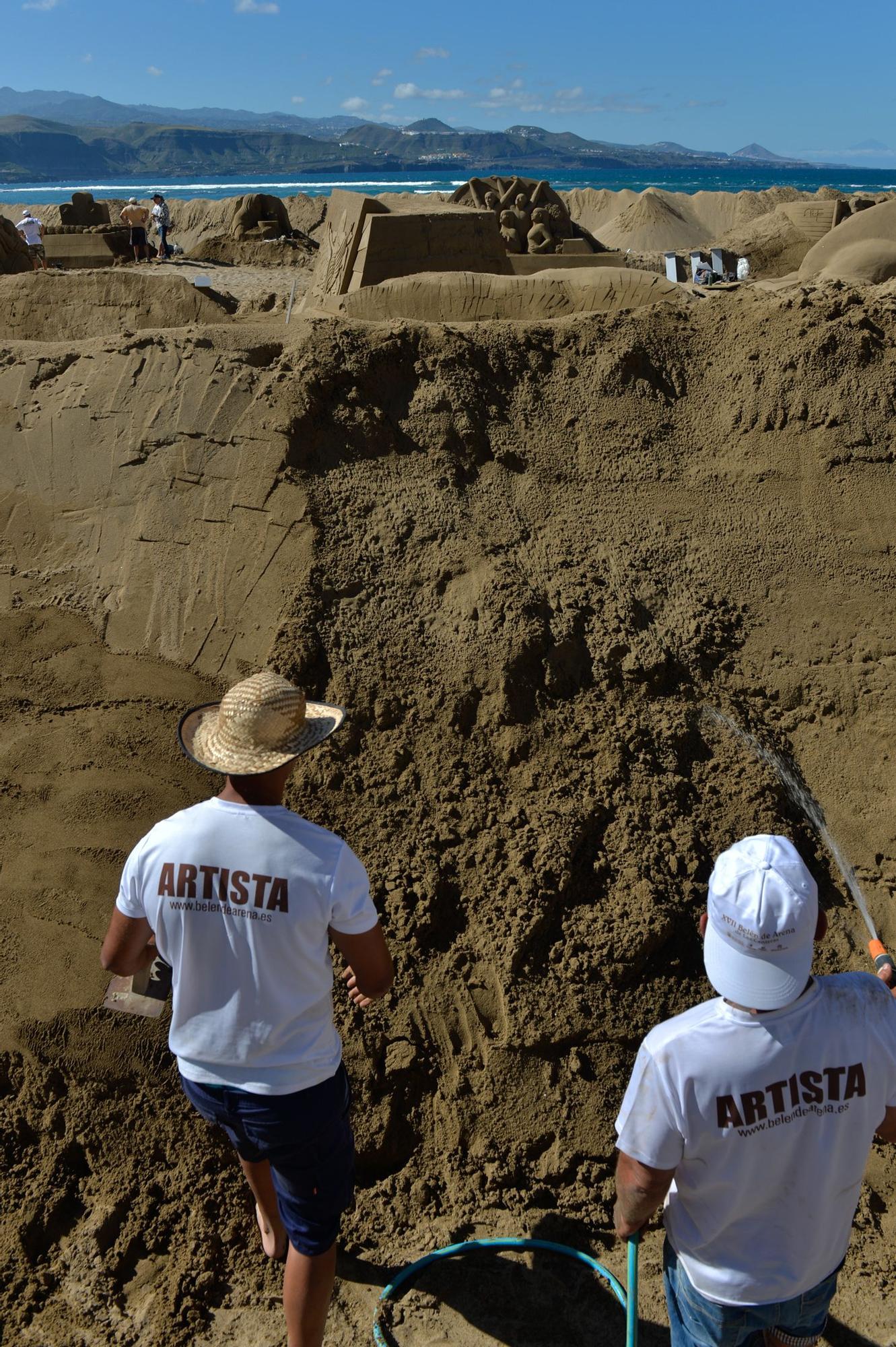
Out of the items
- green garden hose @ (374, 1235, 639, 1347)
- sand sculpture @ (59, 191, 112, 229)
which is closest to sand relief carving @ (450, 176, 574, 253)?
green garden hose @ (374, 1235, 639, 1347)

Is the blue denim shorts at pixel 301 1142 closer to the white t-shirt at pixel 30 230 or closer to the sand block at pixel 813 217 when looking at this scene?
the white t-shirt at pixel 30 230

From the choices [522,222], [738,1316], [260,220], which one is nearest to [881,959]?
[738,1316]

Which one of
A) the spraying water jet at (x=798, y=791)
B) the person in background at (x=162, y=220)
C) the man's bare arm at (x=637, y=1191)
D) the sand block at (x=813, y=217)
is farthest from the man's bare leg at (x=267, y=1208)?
the sand block at (x=813, y=217)

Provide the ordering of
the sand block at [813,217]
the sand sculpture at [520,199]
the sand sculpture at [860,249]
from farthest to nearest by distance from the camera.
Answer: the sand block at [813,217]
the sand sculpture at [520,199]
the sand sculpture at [860,249]

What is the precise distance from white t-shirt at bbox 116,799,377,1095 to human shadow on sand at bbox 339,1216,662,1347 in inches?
47.6

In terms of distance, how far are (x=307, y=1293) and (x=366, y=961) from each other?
921 millimetres

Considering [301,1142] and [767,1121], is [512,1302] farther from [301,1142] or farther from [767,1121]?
[767,1121]

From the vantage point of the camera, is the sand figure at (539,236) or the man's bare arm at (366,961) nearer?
the man's bare arm at (366,961)

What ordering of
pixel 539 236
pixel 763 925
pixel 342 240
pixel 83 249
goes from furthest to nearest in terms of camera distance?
1. pixel 83 249
2. pixel 539 236
3. pixel 342 240
4. pixel 763 925

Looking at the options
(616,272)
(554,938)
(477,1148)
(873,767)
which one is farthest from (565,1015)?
(616,272)

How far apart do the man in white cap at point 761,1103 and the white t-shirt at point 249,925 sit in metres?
0.77

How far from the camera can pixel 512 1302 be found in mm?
3053

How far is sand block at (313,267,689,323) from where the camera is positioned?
5.94 metres

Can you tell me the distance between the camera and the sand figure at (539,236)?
11.5 metres
